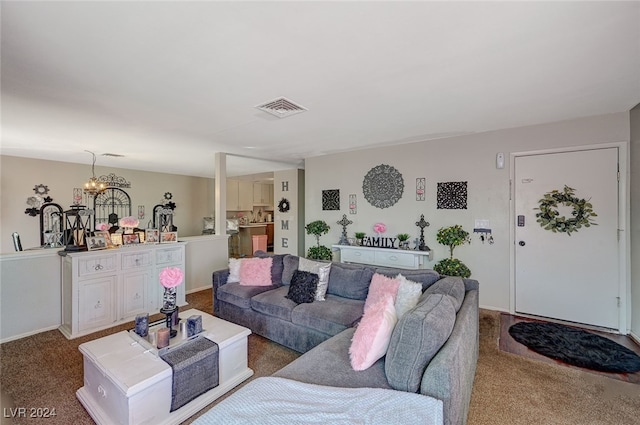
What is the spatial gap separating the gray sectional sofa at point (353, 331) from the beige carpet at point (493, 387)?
25cm

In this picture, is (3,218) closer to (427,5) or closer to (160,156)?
(160,156)

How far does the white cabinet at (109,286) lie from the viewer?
9.89ft

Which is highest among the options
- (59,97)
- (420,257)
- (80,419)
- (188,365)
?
(59,97)

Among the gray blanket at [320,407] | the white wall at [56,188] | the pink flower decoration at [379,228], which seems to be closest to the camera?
the gray blanket at [320,407]

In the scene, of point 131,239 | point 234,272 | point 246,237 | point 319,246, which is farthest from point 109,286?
point 246,237

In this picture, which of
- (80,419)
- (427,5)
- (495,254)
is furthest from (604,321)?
(80,419)

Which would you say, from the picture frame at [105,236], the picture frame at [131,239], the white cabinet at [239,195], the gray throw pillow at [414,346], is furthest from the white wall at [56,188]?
the gray throw pillow at [414,346]

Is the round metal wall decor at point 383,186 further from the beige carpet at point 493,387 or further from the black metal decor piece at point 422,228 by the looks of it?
the beige carpet at point 493,387

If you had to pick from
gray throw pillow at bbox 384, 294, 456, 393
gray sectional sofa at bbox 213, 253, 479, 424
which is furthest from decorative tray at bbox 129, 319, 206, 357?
gray throw pillow at bbox 384, 294, 456, 393

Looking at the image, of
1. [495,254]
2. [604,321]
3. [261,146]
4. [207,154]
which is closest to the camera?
[604,321]

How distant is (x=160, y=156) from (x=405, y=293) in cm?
524

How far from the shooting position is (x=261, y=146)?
14.6 feet

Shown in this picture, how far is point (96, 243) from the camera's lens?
3.28 meters

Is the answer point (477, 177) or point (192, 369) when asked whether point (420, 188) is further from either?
point (192, 369)
